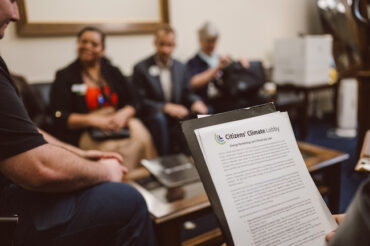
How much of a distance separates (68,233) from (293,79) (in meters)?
3.30

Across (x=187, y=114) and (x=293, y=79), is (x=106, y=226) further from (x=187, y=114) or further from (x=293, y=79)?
(x=293, y=79)

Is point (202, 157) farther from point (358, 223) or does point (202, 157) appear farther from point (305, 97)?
point (305, 97)

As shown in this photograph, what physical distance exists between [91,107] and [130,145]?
1.39 feet

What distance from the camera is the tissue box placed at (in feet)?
11.8

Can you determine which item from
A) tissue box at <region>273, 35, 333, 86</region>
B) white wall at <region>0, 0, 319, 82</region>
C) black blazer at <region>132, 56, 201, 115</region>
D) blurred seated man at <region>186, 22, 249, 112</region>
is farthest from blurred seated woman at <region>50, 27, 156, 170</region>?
tissue box at <region>273, 35, 333, 86</region>

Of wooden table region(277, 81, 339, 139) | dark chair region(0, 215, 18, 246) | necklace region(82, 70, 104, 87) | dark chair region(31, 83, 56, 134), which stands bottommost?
wooden table region(277, 81, 339, 139)

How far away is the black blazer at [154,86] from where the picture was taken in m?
2.84

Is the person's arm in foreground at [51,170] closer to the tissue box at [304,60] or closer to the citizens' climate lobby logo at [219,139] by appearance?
the citizens' climate lobby logo at [219,139]

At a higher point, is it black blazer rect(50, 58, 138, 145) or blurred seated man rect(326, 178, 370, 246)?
blurred seated man rect(326, 178, 370, 246)

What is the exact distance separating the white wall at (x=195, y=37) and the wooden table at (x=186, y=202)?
5.62 feet

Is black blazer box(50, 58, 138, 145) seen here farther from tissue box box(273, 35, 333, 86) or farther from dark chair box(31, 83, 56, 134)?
tissue box box(273, 35, 333, 86)

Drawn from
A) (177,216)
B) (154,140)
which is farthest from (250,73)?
(177,216)

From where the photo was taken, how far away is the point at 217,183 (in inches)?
27.7

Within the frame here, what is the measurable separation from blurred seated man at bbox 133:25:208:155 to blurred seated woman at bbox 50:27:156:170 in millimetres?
198
